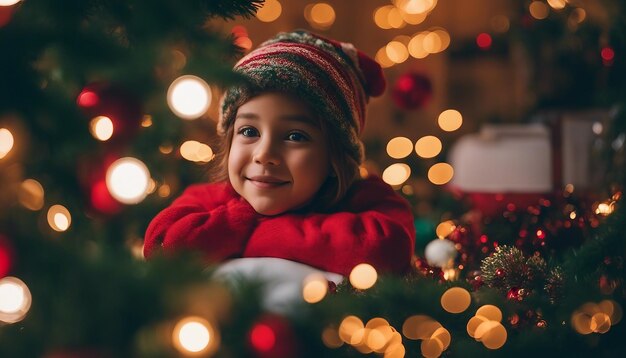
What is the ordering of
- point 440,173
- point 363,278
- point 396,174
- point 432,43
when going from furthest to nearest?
point 432,43, point 440,173, point 396,174, point 363,278

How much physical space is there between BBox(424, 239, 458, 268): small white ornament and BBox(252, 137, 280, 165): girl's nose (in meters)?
0.38

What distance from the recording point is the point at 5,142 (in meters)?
0.59

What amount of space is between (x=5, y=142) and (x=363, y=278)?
1.44ft

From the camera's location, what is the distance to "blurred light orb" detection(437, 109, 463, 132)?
2.68 metres

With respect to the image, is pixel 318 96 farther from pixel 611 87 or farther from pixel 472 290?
pixel 611 87

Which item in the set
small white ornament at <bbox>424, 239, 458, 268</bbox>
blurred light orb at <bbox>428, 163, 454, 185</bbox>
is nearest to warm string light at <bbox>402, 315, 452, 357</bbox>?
small white ornament at <bbox>424, 239, 458, 268</bbox>

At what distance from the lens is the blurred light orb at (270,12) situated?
265 cm

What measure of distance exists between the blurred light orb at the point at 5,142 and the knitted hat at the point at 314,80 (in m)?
0.41

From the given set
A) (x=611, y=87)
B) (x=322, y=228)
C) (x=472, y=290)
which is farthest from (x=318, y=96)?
(x=611, y=87)

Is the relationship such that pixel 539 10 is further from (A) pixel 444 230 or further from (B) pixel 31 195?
(B) pixel 31 195

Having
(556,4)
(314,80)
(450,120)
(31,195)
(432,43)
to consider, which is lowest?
(31,195)

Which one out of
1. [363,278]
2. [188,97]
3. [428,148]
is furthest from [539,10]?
[188,97]

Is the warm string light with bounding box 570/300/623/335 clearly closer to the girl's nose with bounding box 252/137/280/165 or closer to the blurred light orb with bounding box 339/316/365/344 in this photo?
the blurred light orb with bounding box 339/316/365/344

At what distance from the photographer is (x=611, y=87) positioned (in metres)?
1.59
